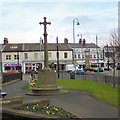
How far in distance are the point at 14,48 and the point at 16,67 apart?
549 cm

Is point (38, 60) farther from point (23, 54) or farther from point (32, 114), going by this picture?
point (32, 114)

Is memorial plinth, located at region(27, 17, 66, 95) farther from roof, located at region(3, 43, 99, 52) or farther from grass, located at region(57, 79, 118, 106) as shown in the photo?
roof, located at region(3, 43, 99, 52)

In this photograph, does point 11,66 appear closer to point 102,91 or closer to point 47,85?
point 102,91

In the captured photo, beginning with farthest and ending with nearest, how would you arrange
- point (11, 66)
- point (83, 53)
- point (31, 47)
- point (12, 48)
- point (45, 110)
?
point (83, 53) < point (12, 48) < point (31, 47) < point (11, 66) < point (45, 110)

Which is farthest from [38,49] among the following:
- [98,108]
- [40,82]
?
[98,108]

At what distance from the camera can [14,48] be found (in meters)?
107

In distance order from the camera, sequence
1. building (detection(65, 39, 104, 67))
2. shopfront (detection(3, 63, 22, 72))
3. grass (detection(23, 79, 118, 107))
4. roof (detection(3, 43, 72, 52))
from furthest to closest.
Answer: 1. building (detection(65, 39, 104, 67))
2. shopfront (detection(3, 63, 22, 72))
3. roof (detection(3, 43, 72, 52))
4. grass (detection(23, 79, 118, 107))

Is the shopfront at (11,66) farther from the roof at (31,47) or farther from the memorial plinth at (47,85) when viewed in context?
the memorial plinth at (47,85)

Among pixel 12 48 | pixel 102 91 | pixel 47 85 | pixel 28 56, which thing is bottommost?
pixel 102 91

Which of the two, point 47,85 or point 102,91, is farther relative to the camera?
point 102,91

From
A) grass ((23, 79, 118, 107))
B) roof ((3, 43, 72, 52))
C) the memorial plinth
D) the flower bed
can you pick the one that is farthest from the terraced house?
the flower bed

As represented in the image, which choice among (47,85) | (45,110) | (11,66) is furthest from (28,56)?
(45,110)

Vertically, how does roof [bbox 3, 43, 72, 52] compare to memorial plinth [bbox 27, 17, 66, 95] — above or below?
above

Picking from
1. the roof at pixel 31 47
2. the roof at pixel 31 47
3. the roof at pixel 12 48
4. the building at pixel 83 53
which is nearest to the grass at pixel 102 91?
the roof at pixel 31 47
